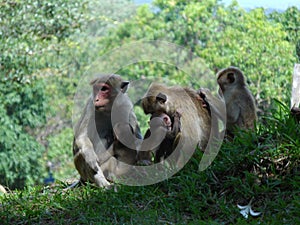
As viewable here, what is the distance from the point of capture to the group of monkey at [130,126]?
548cm

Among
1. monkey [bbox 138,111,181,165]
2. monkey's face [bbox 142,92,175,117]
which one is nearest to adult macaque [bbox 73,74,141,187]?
monkey [bbox 138,111,181,165]

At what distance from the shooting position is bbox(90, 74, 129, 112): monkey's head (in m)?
5.74

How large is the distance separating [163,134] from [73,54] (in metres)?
16.7

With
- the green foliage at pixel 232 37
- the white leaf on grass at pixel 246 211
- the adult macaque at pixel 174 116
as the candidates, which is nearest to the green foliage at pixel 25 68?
the green foliage at pixel 232 37

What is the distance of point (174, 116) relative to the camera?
550 cm

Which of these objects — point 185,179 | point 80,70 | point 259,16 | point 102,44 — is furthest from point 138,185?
point 102,44

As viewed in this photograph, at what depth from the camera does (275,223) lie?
4.09 meters

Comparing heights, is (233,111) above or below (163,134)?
below

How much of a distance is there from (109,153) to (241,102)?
5.32 ft

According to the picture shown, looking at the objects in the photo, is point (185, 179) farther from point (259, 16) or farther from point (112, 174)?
point (259, 16)

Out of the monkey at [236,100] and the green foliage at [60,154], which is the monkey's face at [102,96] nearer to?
the monkey at [236,100]

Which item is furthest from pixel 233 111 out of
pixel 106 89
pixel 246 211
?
pixel 246 211

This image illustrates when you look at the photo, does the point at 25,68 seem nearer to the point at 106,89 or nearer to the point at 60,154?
the point at 106,89

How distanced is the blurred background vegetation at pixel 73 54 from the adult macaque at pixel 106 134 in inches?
46.5
